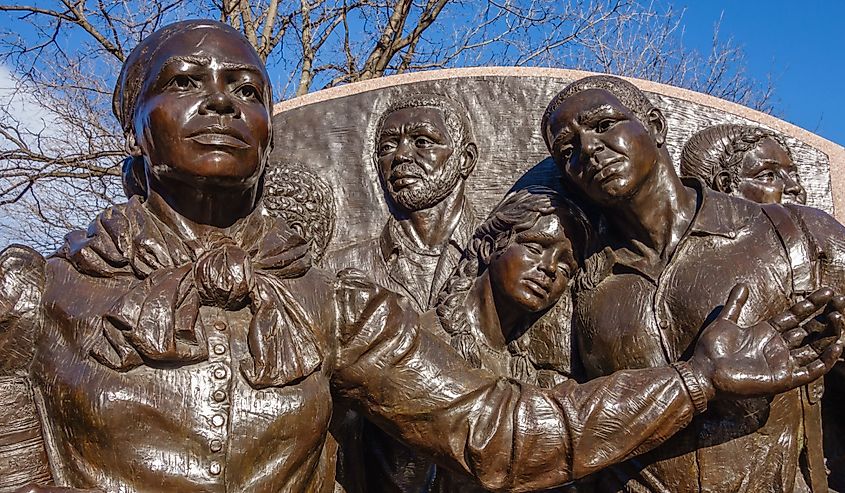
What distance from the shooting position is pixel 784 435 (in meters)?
2.95

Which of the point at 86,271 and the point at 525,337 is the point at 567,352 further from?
the point at 86,271

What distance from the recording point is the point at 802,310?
8.34 feet

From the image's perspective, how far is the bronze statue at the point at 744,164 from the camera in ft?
11.8

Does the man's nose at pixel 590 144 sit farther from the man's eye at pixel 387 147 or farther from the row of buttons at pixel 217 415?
the row of buttons at pixel 217 415

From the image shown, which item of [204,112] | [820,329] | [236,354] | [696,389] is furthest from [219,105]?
[820,329]

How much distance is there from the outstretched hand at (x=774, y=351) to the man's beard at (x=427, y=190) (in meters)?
1.39

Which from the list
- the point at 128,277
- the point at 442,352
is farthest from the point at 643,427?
the point at 128,277

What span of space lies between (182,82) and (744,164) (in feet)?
7.66

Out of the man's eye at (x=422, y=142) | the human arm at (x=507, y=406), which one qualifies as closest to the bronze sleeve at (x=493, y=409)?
the human arm at (x=507, y=406)

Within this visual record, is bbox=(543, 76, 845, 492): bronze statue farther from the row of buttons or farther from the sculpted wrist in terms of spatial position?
the row of buttons

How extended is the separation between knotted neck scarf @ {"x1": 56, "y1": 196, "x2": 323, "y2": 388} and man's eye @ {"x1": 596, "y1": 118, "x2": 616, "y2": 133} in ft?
3.96

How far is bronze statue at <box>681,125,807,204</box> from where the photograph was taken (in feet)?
11.8

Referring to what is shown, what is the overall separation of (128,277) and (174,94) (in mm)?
547

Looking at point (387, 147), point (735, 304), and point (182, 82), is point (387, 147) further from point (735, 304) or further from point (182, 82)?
point (735, 304)
